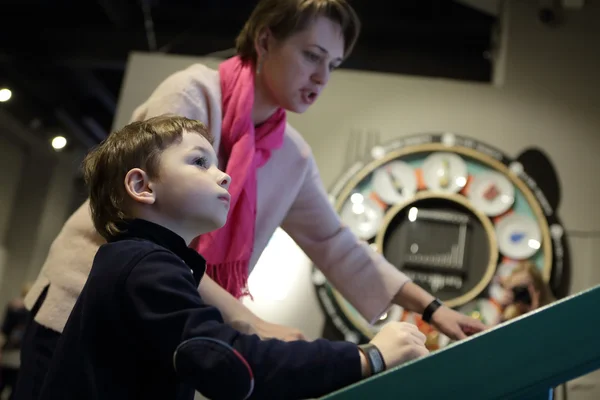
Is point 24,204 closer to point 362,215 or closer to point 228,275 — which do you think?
point 362,215

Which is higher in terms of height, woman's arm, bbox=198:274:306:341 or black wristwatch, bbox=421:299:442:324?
black wristwatch, bbox=421:299:442:324

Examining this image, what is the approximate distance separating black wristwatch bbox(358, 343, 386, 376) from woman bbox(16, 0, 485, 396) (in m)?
0.33

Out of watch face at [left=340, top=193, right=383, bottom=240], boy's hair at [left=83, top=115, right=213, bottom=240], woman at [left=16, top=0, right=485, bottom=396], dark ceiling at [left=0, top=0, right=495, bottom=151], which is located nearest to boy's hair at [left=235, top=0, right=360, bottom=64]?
woman at [left=16, top=0, right=485, bottom=396]

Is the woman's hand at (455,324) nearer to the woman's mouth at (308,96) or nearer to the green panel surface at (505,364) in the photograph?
the woman's mouth at (308,96)

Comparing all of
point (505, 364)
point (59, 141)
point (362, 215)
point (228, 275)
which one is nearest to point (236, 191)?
point (228, 275)

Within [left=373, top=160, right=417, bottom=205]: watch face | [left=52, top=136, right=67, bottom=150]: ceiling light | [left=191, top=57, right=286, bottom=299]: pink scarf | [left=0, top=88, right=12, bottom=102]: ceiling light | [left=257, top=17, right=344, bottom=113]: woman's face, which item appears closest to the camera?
[left=191, top=57, right=286, bottom=299]: pink scarf

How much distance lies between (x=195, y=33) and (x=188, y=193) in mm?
3368

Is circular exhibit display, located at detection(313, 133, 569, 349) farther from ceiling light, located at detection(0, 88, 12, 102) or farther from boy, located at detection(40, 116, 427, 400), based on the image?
ceiling light, located at detection(0, 88, 12, 102)

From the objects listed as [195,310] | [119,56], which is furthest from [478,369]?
[119,56]

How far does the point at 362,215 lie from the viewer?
2.63 meters

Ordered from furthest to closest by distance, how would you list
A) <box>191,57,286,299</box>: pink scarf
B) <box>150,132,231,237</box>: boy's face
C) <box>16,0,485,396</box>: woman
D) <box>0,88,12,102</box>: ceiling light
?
<box>0,88,12,102</box>: ceiling light, <box>191,57,286,299</box>: pink scarf, <box>16,0,485,396</box>: woman, <box>150,132,231,237</box>: boy's face

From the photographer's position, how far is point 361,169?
271 cm

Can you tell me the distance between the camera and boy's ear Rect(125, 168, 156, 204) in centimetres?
86

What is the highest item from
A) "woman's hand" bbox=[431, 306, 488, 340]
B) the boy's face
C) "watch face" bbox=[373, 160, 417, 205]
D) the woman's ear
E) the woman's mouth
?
"watch face" bbox=[373, 160, 417, 205]
